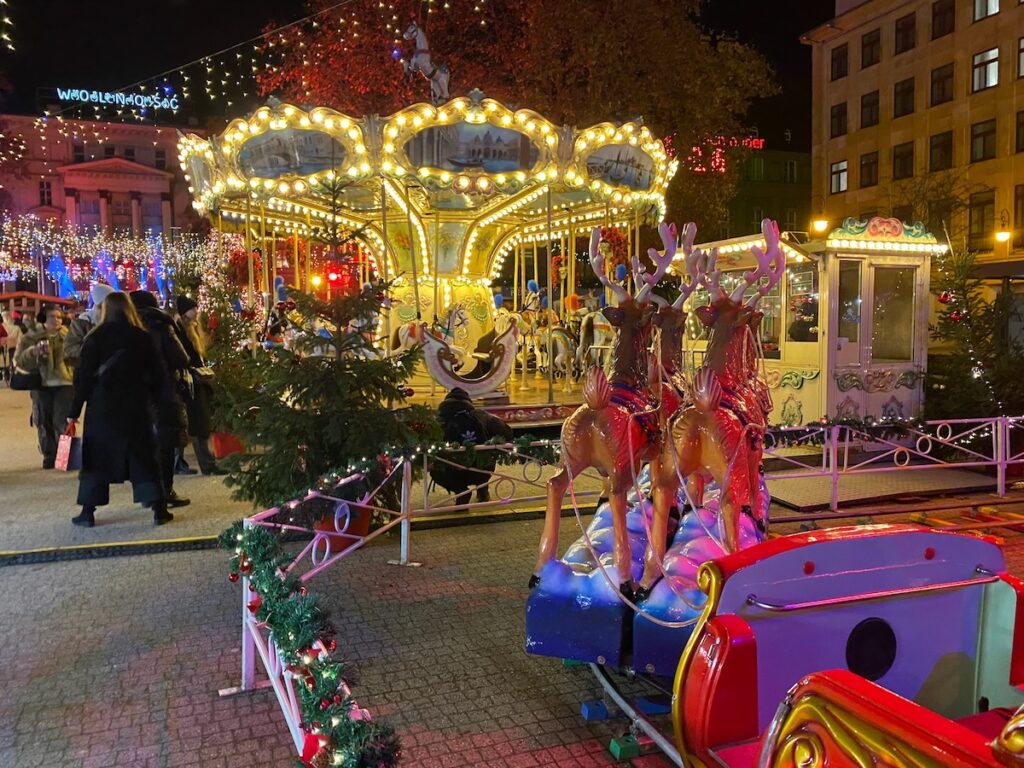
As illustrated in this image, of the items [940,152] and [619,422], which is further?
[940,152]

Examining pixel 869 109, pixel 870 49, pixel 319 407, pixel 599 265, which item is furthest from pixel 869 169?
pixel 599 265

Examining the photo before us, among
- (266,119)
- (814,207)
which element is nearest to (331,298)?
(266,119)

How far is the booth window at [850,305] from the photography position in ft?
33.7

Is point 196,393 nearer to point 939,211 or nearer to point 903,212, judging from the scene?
point 939,211

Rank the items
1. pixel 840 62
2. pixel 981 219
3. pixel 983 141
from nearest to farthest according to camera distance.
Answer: pixel 983 141
pixel 981 219
pixel 840 62

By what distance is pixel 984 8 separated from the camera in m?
27.4

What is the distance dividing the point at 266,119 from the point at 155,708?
A: 23.3 ft

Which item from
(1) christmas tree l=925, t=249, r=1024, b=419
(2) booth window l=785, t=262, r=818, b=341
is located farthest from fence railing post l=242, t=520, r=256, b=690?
(1) christmas tree l=925, t=249, r=1024, b=419

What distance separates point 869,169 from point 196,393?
106 feet

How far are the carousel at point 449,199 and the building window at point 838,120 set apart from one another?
78.4 feet

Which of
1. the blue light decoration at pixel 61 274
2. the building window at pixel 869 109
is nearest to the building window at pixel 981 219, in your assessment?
the building window at pixel 869 109

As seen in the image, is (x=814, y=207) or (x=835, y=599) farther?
(x=814, y=207)

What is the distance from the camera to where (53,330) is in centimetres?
920

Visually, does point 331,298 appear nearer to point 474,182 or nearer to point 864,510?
point 474,182
